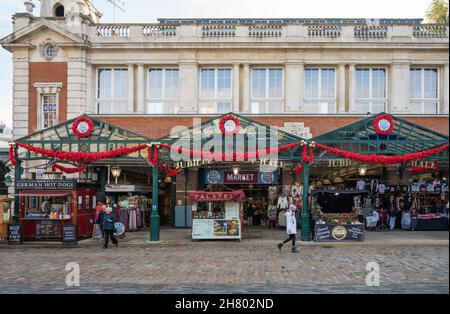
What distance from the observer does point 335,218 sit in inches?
777

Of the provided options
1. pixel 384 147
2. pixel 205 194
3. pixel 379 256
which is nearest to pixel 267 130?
pixel 205 194

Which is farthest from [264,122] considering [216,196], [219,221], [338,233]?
[338,233]

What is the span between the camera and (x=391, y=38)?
87.4 ft

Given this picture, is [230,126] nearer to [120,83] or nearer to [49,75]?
[120,83]

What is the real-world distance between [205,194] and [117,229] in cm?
460

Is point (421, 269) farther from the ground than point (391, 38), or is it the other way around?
point (391, 38)

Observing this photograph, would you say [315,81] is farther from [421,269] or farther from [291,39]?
[421,269]

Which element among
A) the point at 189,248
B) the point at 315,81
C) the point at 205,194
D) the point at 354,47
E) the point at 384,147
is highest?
the point at 354,47

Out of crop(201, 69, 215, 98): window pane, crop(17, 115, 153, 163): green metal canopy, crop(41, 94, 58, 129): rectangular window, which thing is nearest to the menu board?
crop(17, 115, 153, 163): green metal canopy

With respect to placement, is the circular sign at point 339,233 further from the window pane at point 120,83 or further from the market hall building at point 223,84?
the window pane at point 120,83

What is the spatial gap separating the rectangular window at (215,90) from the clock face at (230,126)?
7554 mm

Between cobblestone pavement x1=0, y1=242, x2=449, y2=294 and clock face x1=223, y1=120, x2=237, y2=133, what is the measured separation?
15.5ft

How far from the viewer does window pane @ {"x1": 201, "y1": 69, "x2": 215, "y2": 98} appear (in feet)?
90.1

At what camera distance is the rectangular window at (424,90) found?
27.1m
